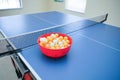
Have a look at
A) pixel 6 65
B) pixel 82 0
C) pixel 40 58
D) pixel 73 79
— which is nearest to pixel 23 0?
pixel 82 0

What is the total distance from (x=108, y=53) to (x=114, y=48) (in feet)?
0.50

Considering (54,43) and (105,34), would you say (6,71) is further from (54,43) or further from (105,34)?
(105,34)

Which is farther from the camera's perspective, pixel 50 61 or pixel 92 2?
pixel 92 2

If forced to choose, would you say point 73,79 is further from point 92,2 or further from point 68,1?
point 68,1

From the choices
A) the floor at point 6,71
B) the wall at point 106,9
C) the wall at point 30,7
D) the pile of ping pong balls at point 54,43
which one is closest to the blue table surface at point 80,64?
the pile of ping pong balls at point 54,43

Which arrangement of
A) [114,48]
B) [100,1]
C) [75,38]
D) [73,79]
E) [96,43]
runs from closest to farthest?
1. [73,79]
2. [114,48]
3. [96,43]
4. [75,38]
5. [100,1]

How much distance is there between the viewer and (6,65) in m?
2.29

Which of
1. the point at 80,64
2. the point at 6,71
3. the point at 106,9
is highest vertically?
the point at 106,9

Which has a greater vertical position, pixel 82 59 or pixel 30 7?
pixel 30 7

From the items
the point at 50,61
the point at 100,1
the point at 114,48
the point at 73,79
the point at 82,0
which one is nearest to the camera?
the point at 73,79

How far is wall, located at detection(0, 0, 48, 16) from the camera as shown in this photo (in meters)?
4.24

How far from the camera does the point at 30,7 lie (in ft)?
15.1

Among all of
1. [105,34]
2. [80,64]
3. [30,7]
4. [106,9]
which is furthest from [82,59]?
[30,7]

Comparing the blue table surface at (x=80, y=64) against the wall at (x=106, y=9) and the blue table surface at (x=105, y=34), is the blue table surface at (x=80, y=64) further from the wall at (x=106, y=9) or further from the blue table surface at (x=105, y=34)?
the wall at (x=106, y=9)
